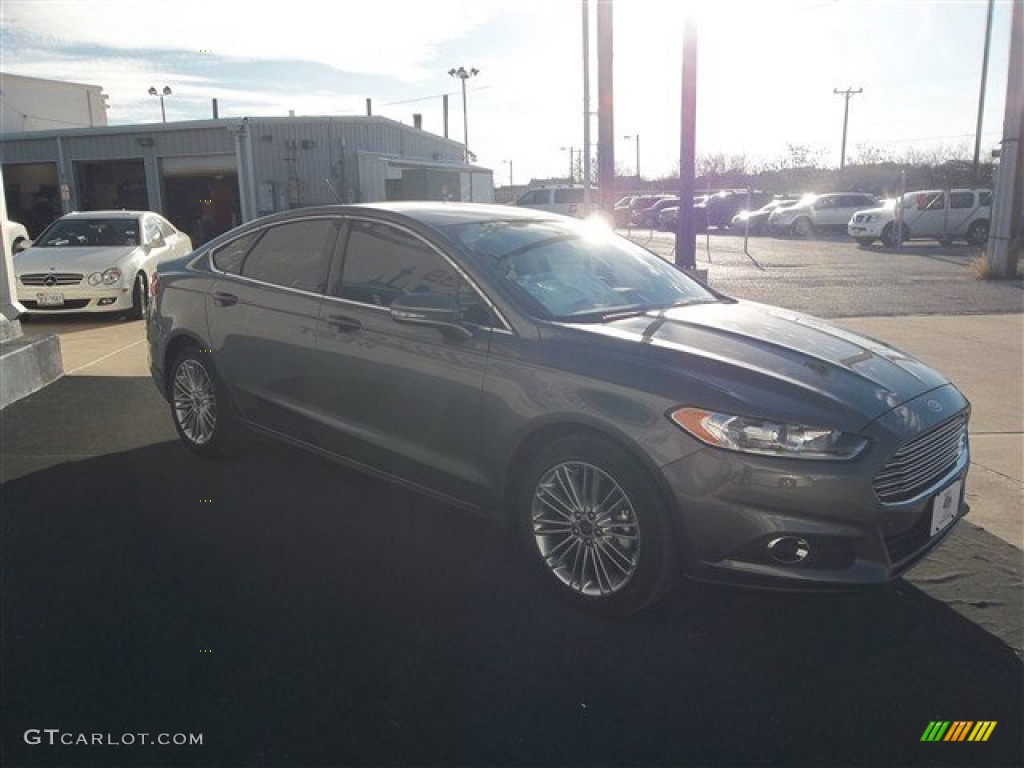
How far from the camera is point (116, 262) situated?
11.2 meters

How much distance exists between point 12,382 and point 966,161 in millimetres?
55744

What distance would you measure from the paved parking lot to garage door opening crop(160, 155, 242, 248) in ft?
83.6

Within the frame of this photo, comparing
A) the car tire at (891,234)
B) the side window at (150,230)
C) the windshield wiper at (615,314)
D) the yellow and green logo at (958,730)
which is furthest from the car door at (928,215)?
the yellow and green logo at (958,730)

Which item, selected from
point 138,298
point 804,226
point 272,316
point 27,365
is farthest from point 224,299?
point 804,226

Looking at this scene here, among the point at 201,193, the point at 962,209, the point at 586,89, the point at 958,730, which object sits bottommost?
the point at 958,730

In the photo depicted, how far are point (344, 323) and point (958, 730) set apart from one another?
3133mm

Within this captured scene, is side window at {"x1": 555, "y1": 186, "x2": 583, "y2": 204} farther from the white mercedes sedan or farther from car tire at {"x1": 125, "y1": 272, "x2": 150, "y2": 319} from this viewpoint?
car tire at {"x1": 125, "y1": 272, "x2": 150, "y2": 319}

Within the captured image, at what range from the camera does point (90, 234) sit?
480 inches

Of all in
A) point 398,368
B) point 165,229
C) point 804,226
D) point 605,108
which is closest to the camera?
point 398,368

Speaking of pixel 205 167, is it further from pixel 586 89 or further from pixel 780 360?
pixel 780 360

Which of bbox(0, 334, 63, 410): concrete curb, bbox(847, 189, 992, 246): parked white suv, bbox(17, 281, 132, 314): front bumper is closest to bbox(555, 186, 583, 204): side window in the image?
bbox(847, 189, 992, 246): parked white suv

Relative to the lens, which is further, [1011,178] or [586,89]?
[586,89]

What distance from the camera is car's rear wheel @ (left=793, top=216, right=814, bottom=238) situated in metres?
33.7

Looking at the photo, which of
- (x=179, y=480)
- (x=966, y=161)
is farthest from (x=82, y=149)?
(x=966, y=161)
